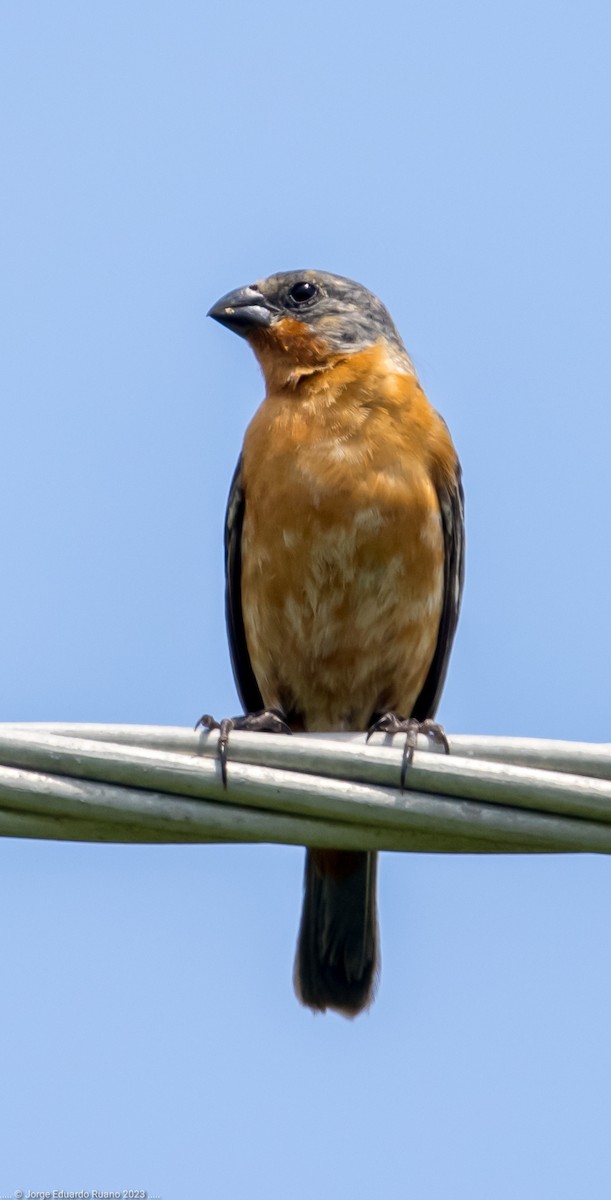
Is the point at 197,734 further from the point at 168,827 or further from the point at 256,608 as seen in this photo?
the point at 256,608

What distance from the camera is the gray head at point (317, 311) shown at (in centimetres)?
784

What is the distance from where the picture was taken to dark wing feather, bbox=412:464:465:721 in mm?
7262

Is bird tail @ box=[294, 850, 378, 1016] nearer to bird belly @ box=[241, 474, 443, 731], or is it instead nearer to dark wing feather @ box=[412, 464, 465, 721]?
bird belly @ box=[241, 474, 443, 731]

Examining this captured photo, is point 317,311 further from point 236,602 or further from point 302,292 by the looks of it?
point 236,602

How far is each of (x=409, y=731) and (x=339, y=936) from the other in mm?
2734

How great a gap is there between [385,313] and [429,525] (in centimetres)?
173

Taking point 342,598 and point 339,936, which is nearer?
point 342,598

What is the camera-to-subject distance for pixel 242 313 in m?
7.91

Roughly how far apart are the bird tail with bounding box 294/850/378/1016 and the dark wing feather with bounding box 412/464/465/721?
0.85 metres

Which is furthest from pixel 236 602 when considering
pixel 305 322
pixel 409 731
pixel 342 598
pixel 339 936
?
pixel 409 731

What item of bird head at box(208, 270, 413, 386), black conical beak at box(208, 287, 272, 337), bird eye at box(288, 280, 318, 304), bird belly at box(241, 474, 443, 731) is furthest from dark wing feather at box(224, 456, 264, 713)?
bird eye at box(288, 280, 318, 304)

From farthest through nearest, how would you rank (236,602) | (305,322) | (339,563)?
1. (305,322)
2. (236,602)
3. (339,563)

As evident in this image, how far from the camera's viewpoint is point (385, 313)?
27.0 feet

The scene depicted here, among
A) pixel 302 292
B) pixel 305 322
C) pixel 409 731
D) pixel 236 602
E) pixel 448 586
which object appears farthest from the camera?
pixel 302 292
